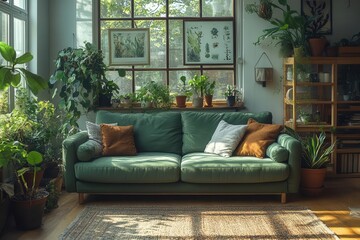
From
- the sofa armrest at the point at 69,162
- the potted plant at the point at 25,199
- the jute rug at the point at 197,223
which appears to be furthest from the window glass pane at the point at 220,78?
the potted plant at the point at 25,199

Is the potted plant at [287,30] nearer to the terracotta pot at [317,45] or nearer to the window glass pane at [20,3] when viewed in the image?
the terracotta pot at [317,45]

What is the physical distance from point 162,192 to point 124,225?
2.52ft

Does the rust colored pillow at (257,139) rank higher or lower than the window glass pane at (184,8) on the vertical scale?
lower

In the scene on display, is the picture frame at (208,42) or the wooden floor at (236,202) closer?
the wooden floor at (236,202)

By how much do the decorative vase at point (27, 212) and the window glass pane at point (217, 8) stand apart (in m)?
3.40

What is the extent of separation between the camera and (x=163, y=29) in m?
6.09

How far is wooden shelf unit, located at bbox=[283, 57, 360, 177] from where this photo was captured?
18.3ft

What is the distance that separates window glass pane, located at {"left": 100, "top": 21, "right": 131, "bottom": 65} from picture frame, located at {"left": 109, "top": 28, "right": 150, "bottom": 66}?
0.23ft

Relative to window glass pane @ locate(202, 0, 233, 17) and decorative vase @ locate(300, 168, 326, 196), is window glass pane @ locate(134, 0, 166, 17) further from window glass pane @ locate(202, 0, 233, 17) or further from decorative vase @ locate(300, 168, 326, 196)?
decorative vase @ locate(300, 168, 326, 196)

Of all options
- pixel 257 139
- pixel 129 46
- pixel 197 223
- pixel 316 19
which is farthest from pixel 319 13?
pixel 197 223

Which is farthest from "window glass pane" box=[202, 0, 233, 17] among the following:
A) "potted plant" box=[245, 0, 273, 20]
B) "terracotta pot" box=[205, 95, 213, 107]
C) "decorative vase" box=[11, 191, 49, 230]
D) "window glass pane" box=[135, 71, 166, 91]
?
"decorative vase" box=[11, 191, 49, 230]

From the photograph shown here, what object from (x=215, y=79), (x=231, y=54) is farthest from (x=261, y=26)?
(x=215, y=79)

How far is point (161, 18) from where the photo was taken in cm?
606

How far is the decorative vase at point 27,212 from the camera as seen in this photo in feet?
12.6
